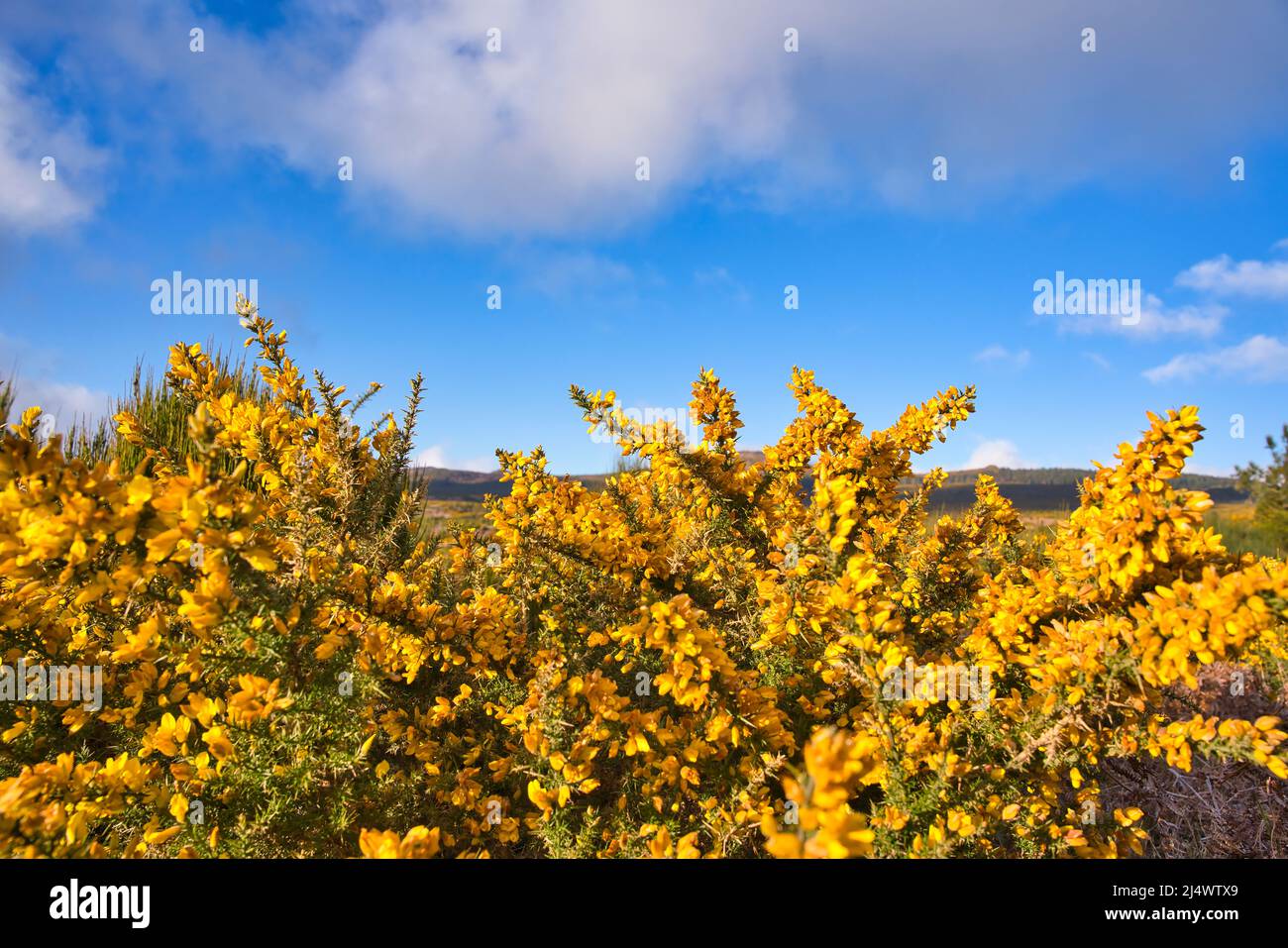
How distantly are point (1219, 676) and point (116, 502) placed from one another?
726cm

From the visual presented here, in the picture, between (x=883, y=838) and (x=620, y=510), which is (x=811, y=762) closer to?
(x=883, y=838)

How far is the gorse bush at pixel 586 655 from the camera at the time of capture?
1499mm

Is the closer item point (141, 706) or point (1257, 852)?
point (141, 706)

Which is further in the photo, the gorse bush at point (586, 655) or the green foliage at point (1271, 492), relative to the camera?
the green foliage at point (1271, 492)

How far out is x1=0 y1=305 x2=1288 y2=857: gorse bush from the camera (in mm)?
1499

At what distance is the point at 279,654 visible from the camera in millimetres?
1707

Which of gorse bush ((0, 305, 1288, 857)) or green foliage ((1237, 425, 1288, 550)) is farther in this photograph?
green foliage ((1237, 425, 1288, 550))

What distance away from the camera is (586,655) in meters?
2.90

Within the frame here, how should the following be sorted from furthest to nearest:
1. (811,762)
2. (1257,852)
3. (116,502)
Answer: (1257,852)
(116,502)
(811,762)

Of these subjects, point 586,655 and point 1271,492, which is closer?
point 586,655
